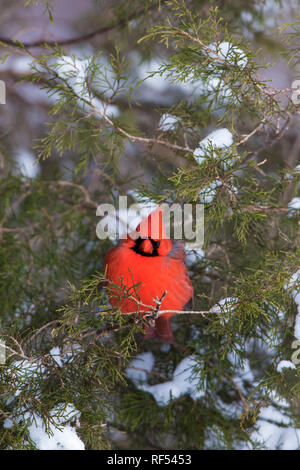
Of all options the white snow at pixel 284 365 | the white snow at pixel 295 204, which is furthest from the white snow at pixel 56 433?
the white snow at pixel 295 204

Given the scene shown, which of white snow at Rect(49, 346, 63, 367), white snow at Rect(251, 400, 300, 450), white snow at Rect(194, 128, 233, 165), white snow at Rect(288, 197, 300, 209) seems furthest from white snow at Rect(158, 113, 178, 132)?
white snow at Rect(251, 400, 300, 450)

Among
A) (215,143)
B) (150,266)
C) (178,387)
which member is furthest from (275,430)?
Result: (215,143)

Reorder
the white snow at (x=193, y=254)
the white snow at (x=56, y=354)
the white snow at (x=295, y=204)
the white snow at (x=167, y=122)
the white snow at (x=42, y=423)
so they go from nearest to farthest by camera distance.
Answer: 1. the white snow at (x=42, y=423)
2. the white snow at (x=56, y=354)
3. the white snow at (x=295, y=204)
4. the white snow at (x=167, y=122)
5. the white snow at (x=193, y=254)

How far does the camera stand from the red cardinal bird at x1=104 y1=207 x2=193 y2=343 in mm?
1254

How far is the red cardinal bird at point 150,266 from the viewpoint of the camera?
125 cm

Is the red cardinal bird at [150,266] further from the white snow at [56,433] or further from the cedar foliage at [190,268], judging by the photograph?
the white snow at [56,433]

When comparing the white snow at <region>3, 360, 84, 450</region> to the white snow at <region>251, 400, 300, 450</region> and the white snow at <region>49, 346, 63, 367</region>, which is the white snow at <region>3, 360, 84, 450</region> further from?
the white snow at <region>251, 400, 300, 450</region>

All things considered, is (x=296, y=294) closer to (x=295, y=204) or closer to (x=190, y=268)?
(x=295, y=204)

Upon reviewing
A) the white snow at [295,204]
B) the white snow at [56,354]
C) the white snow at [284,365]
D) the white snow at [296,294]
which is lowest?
the white snow at [284,365]

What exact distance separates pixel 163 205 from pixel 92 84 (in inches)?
15.4

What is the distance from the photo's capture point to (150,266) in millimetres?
1273

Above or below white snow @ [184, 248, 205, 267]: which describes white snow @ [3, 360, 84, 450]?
below

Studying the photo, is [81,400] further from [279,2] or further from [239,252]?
[279,2]

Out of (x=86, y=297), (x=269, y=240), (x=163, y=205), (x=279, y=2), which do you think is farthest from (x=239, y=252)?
(x=279, y=2)
